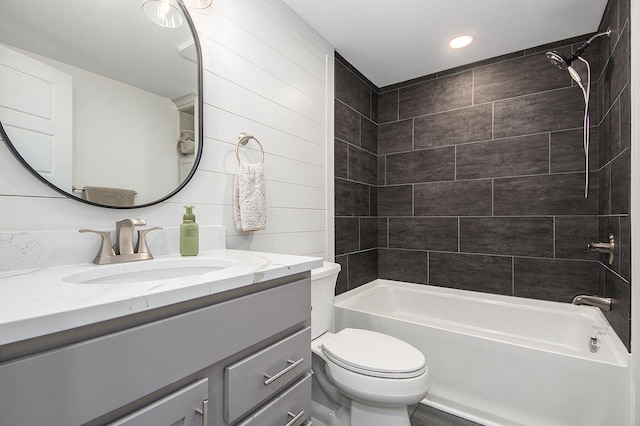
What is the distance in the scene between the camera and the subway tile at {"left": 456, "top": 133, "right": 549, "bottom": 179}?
2.25 m

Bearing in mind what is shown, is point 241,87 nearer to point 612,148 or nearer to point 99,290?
point 99,290

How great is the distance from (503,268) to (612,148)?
41.0 inches

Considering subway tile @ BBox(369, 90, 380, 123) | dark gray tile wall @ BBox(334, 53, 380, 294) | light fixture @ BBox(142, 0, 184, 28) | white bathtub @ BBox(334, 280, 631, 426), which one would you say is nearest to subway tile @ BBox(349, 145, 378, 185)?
dark gray tile wall @ BBox(334, 53, 380, 294)

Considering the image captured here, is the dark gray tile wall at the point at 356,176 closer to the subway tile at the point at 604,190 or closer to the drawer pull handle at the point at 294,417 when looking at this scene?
the subway tile at the point at 604,190

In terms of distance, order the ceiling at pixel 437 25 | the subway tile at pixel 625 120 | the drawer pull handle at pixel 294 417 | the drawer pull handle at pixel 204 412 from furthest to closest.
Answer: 1. the ceiling at pixel 437 25
2. the subway tile at pixel 625 120
3. the drawer pull handle at pixel 294 417
4. the drawer pull handle at pixel 204 412

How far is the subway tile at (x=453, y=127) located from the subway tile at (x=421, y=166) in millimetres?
74

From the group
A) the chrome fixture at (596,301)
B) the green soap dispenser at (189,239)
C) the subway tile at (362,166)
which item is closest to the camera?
the green soap dispenser at (189,239)

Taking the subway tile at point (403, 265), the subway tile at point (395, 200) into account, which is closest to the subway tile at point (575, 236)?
the subway tile at point (403, 265)

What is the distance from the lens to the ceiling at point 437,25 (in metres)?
1.84

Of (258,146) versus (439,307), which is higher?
(258,146)

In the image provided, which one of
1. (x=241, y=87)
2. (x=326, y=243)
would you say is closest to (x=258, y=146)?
(x=241, y=87)

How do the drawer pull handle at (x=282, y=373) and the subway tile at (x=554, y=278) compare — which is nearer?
the drawer pull handle at (x=282, y=373)

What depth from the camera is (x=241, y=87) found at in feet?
5.20

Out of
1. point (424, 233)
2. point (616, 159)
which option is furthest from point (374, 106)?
point (616, 159)
